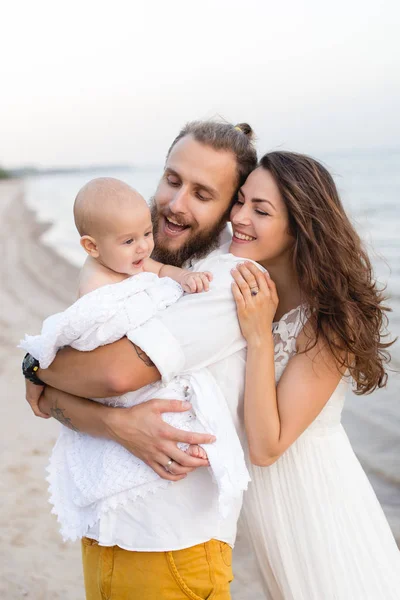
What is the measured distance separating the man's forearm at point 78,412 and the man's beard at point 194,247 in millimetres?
749

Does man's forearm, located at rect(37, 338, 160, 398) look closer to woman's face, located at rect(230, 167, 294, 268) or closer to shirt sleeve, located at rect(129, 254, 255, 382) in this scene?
shirt sleeve, located at rect(129, 254, 255, 382)

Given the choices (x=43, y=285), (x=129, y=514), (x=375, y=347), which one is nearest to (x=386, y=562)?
(x=375, y=347)

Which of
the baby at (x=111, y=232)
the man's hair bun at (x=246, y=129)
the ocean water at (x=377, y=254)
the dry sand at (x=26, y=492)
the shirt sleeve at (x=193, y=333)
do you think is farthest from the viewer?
the ocean water at (x=377, y=254)

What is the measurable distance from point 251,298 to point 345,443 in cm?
77

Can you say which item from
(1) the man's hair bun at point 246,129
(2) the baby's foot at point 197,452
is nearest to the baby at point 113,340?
(2) the baby's foot at point 197,452

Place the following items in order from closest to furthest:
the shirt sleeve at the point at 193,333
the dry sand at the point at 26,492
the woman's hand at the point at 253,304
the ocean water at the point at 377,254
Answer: the shirt sleeve at the point at 193,333
the woman's hand at the point at 253,304
the dry sand at the point at 26,492
the ocean water at the point at 377,254

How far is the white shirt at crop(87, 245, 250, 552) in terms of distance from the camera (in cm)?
199

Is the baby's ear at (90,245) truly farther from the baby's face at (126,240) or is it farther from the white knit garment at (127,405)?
the white knit garment at (127,405)

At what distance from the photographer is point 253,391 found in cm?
213

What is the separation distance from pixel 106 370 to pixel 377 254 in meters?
1.36

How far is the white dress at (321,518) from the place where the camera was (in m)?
2.34

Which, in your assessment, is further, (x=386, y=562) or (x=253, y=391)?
(x=386, y=562)

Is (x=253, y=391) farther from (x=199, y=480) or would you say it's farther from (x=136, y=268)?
(x=136, y=268)

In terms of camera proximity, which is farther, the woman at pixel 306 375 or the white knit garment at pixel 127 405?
the woman at pixel 306 375
